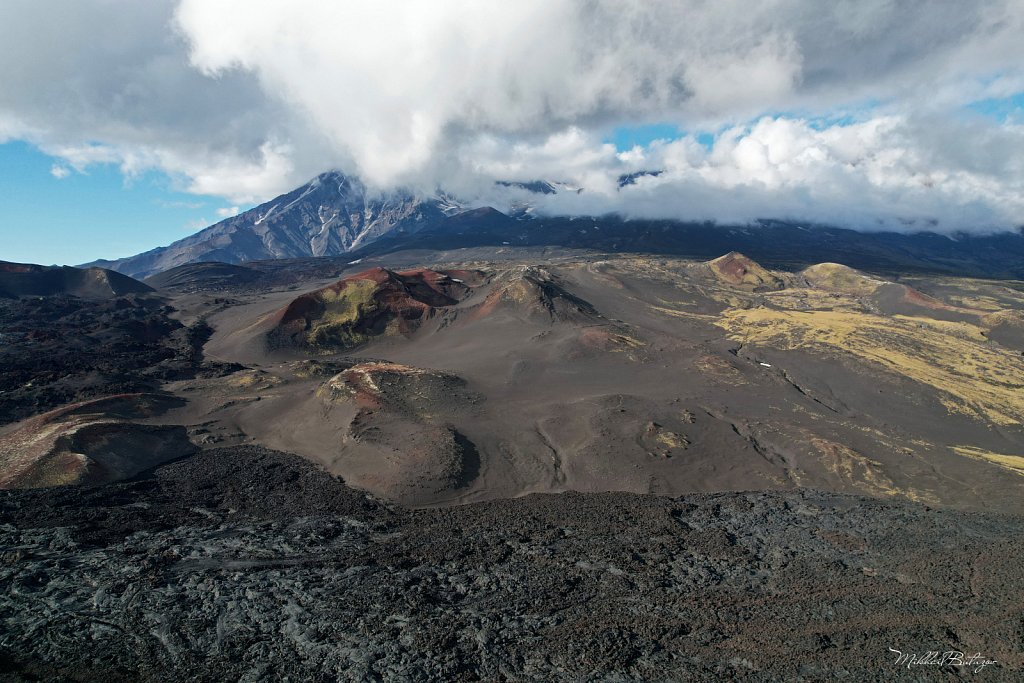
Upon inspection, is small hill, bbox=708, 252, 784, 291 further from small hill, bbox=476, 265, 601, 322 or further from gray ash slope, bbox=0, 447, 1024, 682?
gray ash slope, bbox=0, 447, 1024, 682

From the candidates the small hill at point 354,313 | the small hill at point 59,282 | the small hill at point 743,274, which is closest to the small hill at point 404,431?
the small hill at point 354,313

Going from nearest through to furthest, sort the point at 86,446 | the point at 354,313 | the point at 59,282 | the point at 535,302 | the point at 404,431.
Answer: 1. the point at 86,446
2. the point at 404,431
3. the point at 354,313
4. the point at 535,302
5. the point at 59,282

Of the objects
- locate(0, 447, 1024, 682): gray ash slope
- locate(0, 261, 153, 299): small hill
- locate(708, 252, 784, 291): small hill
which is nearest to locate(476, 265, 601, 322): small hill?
locate(0, 447, 1024, 682): gray ash slope

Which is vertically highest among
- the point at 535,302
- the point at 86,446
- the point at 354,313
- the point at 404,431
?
the point at 354,313
